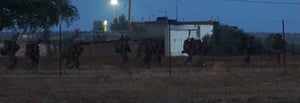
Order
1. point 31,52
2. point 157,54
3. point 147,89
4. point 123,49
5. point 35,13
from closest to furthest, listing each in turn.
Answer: point 147,89
point 35,13
point 31,52
point 123,49
point 157,54

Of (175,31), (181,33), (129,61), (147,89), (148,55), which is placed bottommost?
(147,89)

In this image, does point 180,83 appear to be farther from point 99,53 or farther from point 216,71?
point 99,53

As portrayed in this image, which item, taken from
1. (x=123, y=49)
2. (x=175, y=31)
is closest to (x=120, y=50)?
(x=123, y=49)

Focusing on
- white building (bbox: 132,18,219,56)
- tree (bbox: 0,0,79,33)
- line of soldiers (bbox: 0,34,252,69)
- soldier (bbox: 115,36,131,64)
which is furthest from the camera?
white building (bbox: 132,18,219,56)

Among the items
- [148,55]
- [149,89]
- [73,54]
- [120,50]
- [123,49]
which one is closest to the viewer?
[149,89]

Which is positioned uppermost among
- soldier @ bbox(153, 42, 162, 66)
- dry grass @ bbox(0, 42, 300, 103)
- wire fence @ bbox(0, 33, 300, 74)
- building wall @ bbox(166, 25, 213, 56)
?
building wall @ bbox(166, 25, 213, 56)

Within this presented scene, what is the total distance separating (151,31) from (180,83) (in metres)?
43.5

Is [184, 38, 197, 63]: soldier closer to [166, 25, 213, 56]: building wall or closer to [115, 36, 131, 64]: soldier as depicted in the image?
[115, 36, 131, 64]: soldier

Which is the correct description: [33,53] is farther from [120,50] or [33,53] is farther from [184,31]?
[184,31]

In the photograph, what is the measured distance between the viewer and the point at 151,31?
68.1 m

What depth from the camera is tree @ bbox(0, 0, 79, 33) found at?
25.3 meters

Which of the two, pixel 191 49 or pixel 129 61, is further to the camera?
pixel 129 61

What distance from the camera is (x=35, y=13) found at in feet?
102

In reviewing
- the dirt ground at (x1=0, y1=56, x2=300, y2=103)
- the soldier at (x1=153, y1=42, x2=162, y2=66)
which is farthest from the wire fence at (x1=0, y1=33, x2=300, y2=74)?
the dirt ground at (x1=0, y1=56, x2=300, y2=103)
